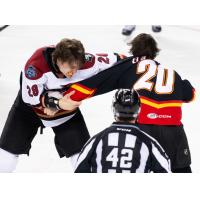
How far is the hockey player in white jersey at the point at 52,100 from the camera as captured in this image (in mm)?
3156

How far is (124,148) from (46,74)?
87 centimetres

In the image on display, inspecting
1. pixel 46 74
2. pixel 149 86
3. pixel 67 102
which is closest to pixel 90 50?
pixel 46 74

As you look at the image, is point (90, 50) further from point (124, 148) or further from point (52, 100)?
point (124, 148)

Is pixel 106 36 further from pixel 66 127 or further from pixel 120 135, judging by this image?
pixel 120 135

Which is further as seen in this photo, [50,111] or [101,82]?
[50,111]

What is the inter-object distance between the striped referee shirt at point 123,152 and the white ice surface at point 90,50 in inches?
60.6

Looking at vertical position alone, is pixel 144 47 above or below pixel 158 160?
above

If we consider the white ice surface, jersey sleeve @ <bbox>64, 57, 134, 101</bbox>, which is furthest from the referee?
the white ice surface

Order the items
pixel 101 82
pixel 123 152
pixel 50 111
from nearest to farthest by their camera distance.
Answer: pixel 123 152
pixel 101 82
pixel 50 111

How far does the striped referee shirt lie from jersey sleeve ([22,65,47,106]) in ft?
2.52

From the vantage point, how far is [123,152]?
2574 millimetres

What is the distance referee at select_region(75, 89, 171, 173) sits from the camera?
101 inches

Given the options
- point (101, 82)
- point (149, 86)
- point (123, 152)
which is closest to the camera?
point (123, 152)

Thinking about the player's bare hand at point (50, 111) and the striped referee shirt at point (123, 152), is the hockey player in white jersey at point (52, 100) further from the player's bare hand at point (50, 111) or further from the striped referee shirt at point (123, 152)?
the striped referee shirt at point (123, 152)
